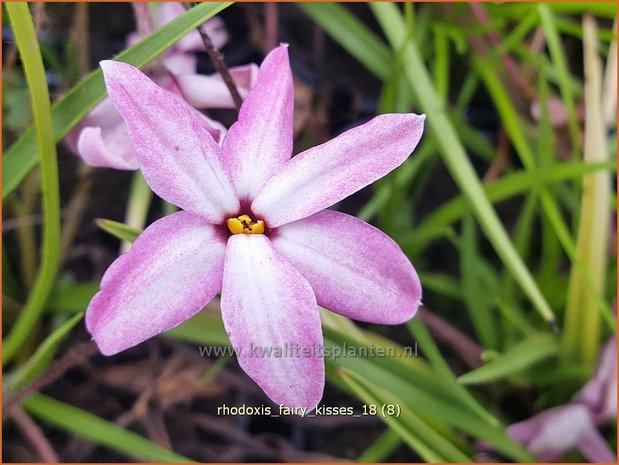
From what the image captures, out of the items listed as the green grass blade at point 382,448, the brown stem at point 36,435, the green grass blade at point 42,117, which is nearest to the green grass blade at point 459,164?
the green grass blade at point 382,448

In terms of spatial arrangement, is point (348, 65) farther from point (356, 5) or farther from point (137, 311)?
point (137, 311)

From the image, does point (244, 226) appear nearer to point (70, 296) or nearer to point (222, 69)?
point (222, 69)

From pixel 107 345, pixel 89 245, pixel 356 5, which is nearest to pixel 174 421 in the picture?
pixel 89 245

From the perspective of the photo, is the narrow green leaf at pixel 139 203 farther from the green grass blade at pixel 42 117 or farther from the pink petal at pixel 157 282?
the pink petal at pixel 157 282

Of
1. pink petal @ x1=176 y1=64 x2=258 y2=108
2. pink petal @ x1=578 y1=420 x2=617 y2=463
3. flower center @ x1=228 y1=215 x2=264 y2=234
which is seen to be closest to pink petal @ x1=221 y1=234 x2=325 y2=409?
flower center @ x1=228 y1=215 x2=264 y2=234

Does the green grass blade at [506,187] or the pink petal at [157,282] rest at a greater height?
the green grass blade at [506,187]

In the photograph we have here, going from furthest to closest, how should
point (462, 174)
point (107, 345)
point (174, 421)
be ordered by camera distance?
1. point (174, 421)
2. point (462, 174)
3. point (107, 345)
